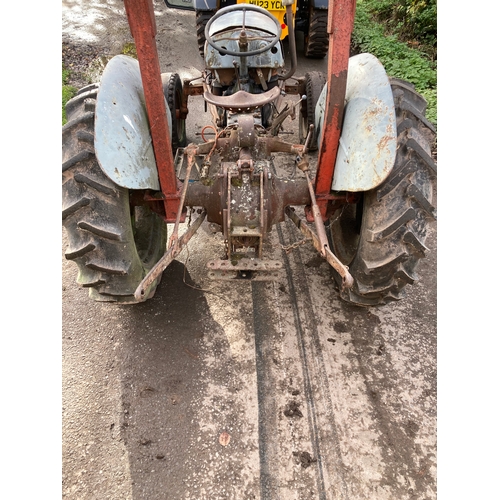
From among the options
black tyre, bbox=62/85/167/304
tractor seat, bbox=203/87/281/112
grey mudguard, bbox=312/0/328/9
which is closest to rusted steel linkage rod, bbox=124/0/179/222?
black tyre, bbox=62/85/167/304

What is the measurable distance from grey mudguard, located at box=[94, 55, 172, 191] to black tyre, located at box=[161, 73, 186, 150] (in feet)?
4.74

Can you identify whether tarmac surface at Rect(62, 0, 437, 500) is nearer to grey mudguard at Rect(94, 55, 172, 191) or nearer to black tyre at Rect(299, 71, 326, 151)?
grey mudguard at Rect(94, 55, 172, 191)

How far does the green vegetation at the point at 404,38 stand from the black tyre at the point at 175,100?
10.2 ft

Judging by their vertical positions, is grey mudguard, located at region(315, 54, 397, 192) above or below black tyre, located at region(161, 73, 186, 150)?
above

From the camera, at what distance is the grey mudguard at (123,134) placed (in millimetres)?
2281

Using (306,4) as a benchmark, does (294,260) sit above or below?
below

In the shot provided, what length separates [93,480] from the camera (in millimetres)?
2318

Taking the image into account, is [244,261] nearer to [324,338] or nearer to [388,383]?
[324,338]

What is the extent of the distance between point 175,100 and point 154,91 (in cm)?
209

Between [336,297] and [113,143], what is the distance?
6.39 feet

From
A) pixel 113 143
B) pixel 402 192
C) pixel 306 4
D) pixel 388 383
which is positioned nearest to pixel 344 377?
pixel 388 383

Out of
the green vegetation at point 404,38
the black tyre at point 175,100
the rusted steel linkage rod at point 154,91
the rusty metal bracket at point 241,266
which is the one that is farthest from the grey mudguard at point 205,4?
the rusty metal bracket at point 241,266

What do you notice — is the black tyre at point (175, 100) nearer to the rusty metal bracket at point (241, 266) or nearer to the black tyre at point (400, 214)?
the rusty metal bracket at point (241, 266)

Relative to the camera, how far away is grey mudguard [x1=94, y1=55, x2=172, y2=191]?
228cm
